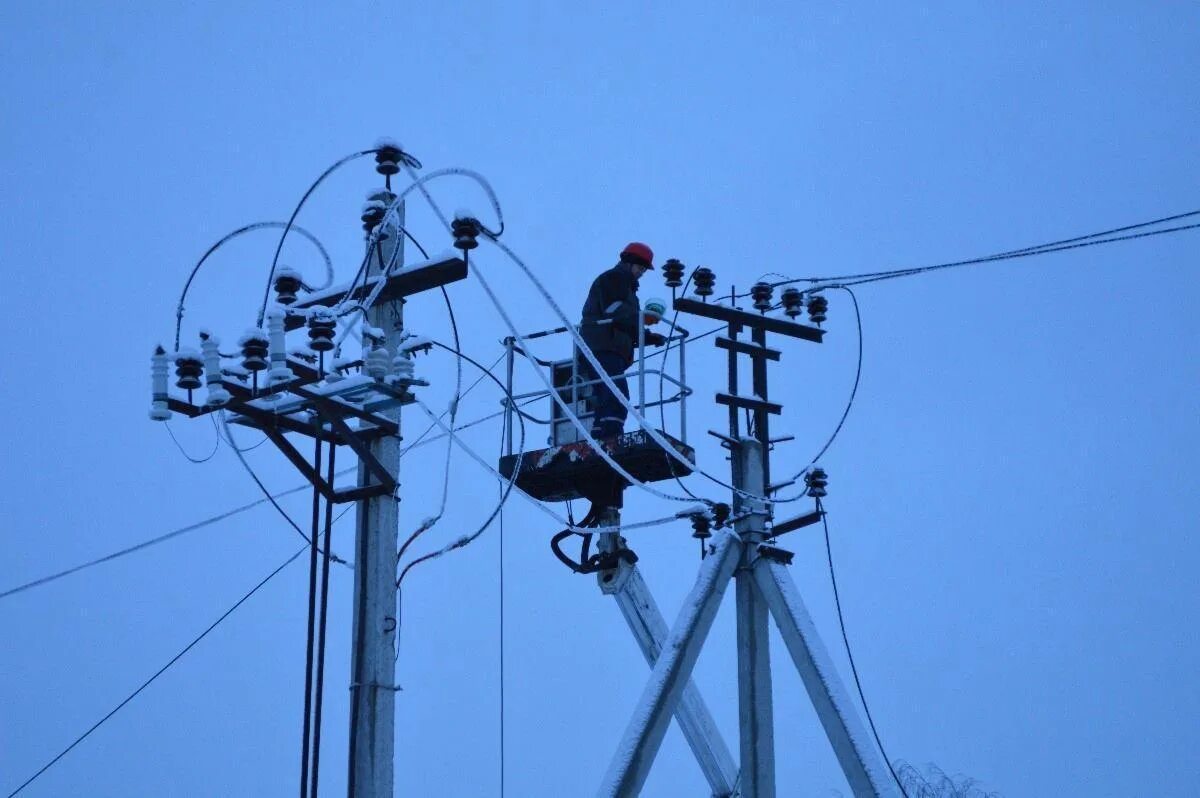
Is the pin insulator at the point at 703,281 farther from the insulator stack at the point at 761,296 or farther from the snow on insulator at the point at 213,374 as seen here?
the snow on insulator at the point at 213,374

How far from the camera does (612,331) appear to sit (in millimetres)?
17734

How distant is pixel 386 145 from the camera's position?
1462 cm

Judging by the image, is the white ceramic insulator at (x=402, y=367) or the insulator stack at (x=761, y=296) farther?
the insulator stack at (x=761, y=296)

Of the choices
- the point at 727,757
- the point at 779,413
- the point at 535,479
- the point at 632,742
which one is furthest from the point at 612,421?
the point at 632,742

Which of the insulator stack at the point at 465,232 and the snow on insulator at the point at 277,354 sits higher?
the insulator stack at the point at 465,232

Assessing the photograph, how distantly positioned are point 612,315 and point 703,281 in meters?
2.33

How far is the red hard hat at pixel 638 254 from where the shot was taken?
1788 centimetres

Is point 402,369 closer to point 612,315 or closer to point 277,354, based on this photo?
point 277,354

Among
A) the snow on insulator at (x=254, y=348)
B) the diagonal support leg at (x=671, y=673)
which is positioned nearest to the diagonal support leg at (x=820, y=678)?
the diagonal support leg at (x=671, y=673)

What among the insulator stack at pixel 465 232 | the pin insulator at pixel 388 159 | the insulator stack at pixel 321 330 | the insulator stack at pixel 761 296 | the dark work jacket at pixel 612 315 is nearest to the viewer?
the insulator stack at pixel 321 330

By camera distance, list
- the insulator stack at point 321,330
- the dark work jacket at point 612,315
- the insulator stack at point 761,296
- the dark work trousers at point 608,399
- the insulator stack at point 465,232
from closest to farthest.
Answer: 1. the insulator stack at point 321,330
2. the insulator stack at point 465,232
3. the insulator stack at point 761,296
4. the dark work trousers at point 608,399
5. the dark work jacket at point 612,315

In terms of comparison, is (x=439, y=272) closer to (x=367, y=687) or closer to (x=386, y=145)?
(x=386, y=145)

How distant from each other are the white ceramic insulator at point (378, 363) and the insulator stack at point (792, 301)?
13.3 ft

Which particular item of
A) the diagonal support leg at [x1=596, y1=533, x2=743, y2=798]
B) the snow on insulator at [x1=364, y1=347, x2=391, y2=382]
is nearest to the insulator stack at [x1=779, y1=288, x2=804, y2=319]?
the diagonal support leg at [x1=596, y1=533, x2=743, y2=798]
